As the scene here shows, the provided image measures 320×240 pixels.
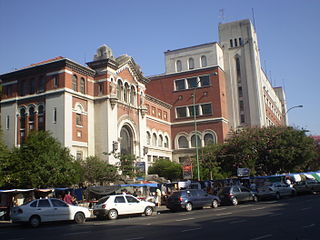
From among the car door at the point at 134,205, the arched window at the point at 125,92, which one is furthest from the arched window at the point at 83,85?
the car door at the point at 134,205

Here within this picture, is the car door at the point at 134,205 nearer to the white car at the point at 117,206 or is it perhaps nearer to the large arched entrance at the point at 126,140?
the white car at the point at 117,206

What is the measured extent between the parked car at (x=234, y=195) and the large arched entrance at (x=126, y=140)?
695 inches

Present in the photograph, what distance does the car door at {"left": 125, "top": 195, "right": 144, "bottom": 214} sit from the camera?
22.6m

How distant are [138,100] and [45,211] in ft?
97.5

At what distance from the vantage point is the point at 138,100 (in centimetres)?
4781

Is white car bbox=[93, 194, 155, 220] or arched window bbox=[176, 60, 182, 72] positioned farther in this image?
arched window bbox=[176, 60, 182, 72]

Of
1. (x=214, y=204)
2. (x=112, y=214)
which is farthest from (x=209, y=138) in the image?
(x=112, y=214)

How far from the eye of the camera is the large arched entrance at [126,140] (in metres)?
43.8

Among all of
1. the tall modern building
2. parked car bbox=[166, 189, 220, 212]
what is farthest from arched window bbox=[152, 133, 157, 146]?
parked car bbox=[166, 189, 220, 212]

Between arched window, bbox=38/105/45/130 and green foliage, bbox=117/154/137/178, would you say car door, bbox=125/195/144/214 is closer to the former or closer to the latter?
green foliage, bbox=117/154/137/178

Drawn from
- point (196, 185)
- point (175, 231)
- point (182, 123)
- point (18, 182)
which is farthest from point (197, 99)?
point (175, 231)

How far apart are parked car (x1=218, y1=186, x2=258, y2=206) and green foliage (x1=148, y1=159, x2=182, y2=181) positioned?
1750cm

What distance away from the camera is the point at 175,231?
1367 centimetres

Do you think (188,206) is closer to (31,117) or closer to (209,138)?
(31,117)
